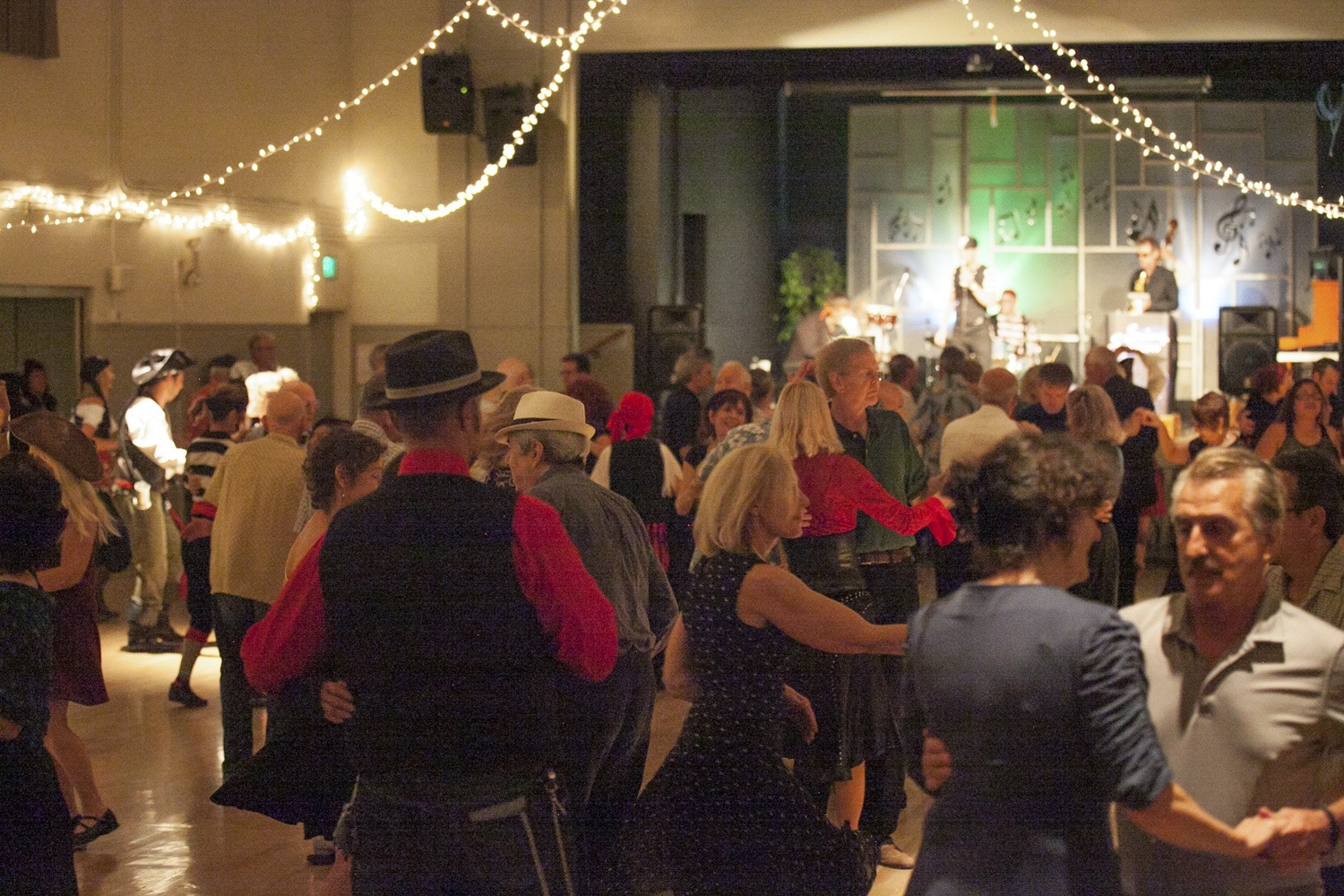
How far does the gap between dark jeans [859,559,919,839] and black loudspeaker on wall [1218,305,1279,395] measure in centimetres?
884

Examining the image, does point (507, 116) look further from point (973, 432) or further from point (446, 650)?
point (446, 650)

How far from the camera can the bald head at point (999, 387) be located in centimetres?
648

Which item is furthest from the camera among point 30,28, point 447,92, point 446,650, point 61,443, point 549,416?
point 447,92

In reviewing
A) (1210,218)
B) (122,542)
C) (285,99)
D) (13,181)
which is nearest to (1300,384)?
(122,542)

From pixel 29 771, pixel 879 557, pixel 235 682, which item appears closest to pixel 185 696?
pixel 235 682

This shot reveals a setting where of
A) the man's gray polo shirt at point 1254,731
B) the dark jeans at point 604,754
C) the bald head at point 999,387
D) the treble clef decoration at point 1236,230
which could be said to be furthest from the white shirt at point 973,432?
the treble clef decoration at point 1236,230

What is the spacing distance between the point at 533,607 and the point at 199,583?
4.32m

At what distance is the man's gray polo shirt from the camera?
2.04 metres

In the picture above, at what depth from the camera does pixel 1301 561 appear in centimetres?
279

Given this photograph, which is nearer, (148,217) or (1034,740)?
(1034,740)

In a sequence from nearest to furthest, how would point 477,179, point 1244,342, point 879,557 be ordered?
1. point 879,557
2. point 477,179
3. point 1244,342

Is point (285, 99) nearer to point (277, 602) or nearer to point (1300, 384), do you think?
point (1300, 384)

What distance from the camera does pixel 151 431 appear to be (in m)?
7.19

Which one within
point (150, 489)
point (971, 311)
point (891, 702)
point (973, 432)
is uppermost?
point (971, 311)
